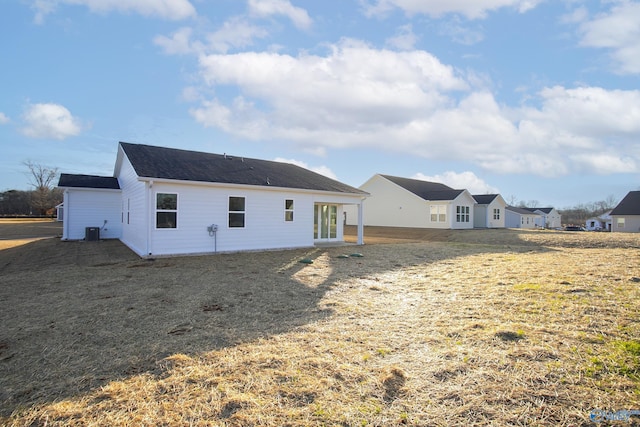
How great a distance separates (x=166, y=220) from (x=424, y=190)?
27757 millimetres

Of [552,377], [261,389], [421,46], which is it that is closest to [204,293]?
[261,389]

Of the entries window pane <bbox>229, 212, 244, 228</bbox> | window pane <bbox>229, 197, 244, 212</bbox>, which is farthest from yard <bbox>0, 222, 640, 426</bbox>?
window pane <bbox>229, 197, 244, 212</bbox>

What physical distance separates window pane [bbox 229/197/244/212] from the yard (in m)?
5.79

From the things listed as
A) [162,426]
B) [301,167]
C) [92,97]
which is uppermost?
[92,97]

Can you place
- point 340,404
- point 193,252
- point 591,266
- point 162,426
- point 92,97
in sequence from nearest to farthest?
point 162,426, point 340,404, point 591,266, point 193,252, point 92,97

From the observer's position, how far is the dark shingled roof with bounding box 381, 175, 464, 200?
31572 millimetres

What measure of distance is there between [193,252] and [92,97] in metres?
10.8

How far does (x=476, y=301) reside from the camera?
663cm

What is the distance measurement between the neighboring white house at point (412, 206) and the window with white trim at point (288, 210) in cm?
1489

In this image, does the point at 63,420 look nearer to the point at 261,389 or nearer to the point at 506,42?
the point at 261,389

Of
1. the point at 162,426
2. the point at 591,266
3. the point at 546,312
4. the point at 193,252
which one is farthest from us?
the point at 193,252

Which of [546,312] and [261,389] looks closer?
[261,389]

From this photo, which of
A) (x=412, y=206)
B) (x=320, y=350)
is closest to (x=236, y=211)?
(x=320, y=350)

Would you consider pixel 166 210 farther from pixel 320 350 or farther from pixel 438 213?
pixel 438 213
